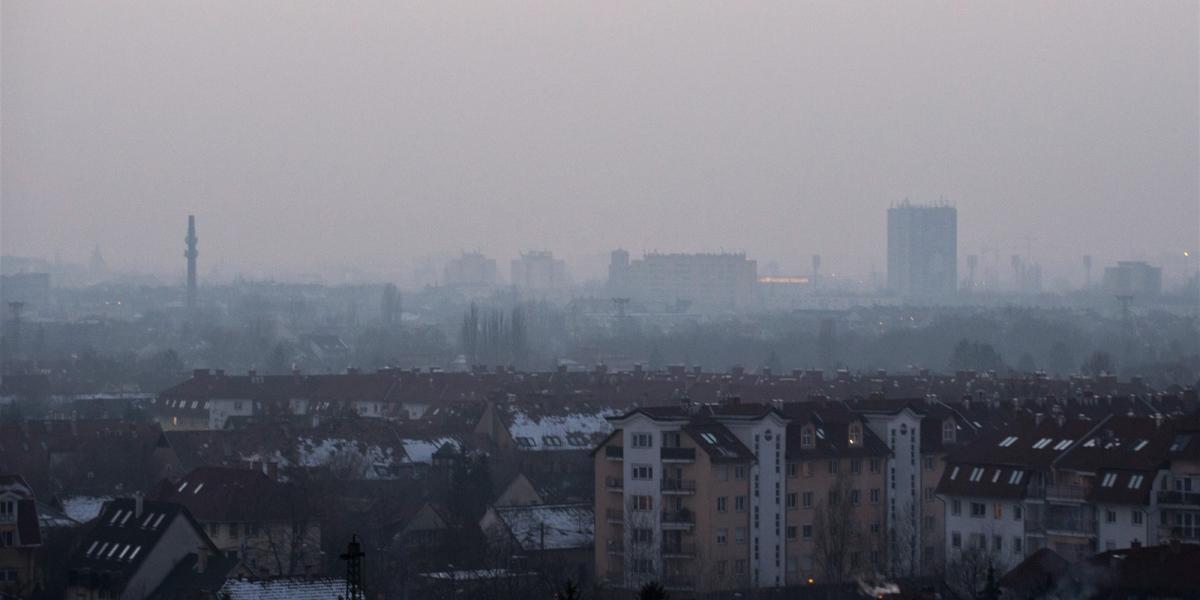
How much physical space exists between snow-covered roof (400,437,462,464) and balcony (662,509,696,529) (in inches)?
207

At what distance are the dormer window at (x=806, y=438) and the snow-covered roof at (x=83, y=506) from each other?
17.7 ft

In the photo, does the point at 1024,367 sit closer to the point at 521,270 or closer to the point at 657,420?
the point at 657,420

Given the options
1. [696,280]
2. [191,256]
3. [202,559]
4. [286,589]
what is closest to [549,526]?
[202,559]

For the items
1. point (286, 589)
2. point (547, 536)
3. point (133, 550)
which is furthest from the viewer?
point (547, 536)

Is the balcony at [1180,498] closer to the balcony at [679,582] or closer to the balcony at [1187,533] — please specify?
the balcony at [1187,533]

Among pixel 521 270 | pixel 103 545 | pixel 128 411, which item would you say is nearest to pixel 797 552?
pixel 103 545

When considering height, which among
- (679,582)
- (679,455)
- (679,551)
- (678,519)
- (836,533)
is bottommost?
(679,582)

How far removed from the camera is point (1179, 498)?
51.4ft

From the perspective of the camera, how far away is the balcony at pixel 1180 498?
1557cm

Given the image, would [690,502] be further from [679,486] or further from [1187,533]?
[1187,533]

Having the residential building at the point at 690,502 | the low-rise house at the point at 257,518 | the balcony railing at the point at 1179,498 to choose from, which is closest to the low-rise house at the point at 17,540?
the low-rise house at the point at 257,518

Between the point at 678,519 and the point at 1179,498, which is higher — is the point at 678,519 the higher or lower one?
the lower one

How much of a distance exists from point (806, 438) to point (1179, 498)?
10.8 feet

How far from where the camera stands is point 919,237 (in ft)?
458
